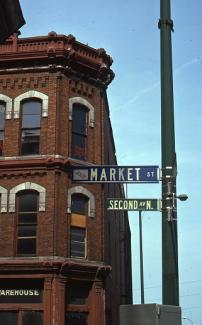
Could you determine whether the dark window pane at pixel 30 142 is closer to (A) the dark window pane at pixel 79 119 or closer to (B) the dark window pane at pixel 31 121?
(B) the dark window pane at pixel 31 121

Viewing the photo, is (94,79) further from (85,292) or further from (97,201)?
(85,292)

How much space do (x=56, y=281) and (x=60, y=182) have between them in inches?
151

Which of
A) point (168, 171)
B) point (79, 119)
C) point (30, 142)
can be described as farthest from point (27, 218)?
point (168, 171)

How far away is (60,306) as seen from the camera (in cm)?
2067

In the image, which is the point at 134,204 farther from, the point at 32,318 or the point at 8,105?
the point at 8,105

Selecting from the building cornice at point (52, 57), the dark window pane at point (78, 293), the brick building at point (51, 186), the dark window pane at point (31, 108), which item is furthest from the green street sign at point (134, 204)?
the building cornice at point (52, 57)

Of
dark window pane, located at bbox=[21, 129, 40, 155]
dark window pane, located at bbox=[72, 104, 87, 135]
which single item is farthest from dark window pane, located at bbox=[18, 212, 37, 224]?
dark window pane, located at bbox=[72, 104, 87, 135]

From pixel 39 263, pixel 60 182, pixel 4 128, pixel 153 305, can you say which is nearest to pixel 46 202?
pixel 60 182

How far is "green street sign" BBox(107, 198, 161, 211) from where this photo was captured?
34.3 feet

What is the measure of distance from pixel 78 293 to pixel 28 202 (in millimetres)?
4068

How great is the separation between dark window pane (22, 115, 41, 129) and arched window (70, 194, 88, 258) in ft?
11.1

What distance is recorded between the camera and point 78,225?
73.7 ft

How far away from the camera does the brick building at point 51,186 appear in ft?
69.3

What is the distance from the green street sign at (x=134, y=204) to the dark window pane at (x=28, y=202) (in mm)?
11265
